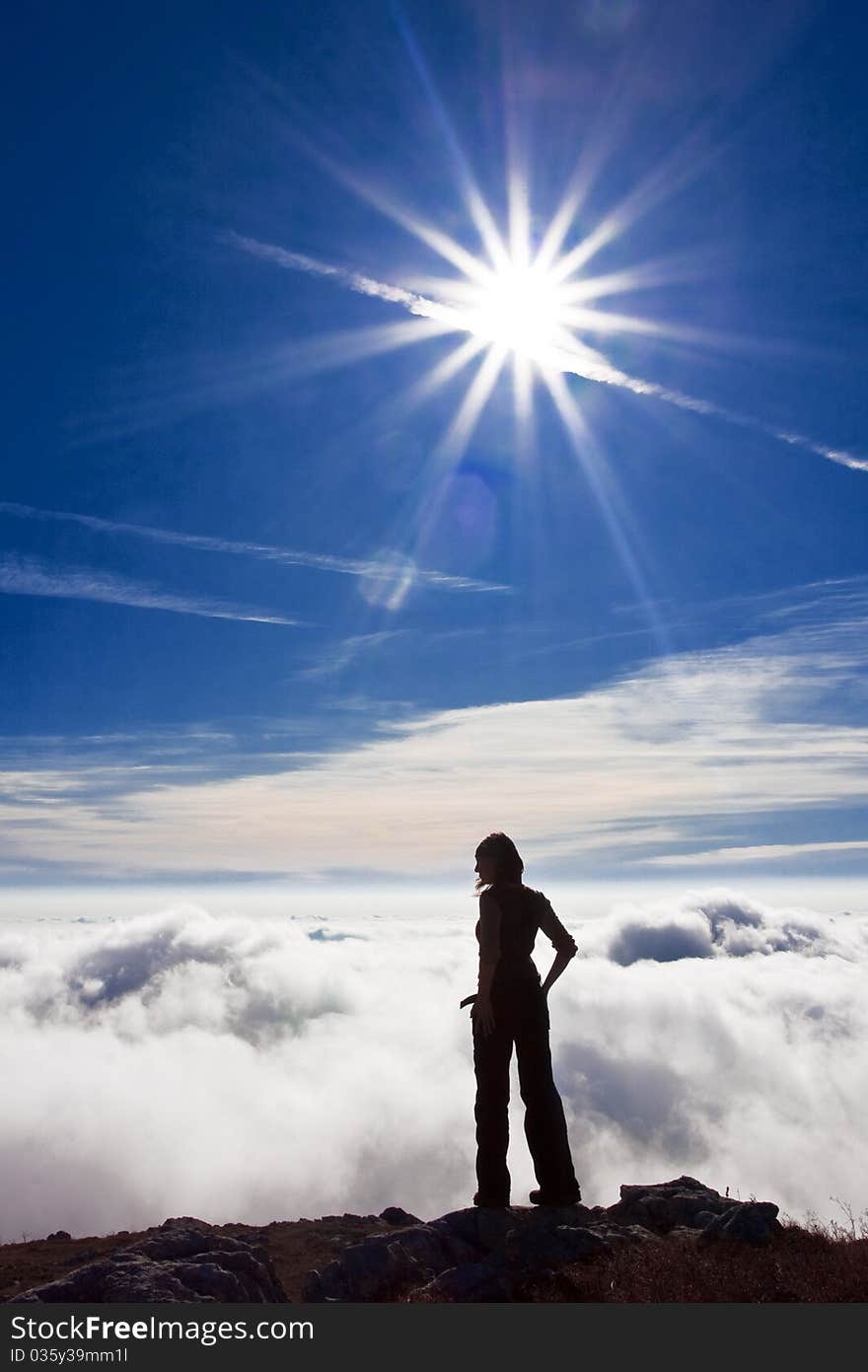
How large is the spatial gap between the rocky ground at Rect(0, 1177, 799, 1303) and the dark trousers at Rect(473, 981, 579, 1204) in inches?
12.2

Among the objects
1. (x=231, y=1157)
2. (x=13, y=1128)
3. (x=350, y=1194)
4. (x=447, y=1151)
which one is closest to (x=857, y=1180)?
(x=447, y=1151)

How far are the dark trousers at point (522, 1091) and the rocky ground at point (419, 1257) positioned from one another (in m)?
0.31

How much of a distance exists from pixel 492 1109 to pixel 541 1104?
539 mm

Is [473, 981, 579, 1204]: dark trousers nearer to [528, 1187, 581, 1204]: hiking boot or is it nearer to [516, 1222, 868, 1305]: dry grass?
[528, 1187, 581, 1204]: hiking boot

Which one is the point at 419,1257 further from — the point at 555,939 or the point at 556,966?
the point at 555,939

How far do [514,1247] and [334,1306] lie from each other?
7.56ft

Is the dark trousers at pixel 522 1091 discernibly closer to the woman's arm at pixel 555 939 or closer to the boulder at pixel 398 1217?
the woman's arm at pixel 555 939

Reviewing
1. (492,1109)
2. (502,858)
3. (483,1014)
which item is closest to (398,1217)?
(492,1109)

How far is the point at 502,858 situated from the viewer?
8.84m

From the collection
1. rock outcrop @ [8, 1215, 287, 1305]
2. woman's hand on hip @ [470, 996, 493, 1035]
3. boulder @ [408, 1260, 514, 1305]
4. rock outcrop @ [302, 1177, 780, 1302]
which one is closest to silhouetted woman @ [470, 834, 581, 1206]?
woman's hand on hip @ [470, 996, 493, 1035]

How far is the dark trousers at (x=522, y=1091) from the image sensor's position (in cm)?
861

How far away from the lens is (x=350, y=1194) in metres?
130

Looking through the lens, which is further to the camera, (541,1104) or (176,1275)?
(541,1104)

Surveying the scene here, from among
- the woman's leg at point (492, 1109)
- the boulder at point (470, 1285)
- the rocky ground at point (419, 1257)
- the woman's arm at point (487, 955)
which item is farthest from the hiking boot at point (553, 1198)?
the woman's arm at point (487, 955)
